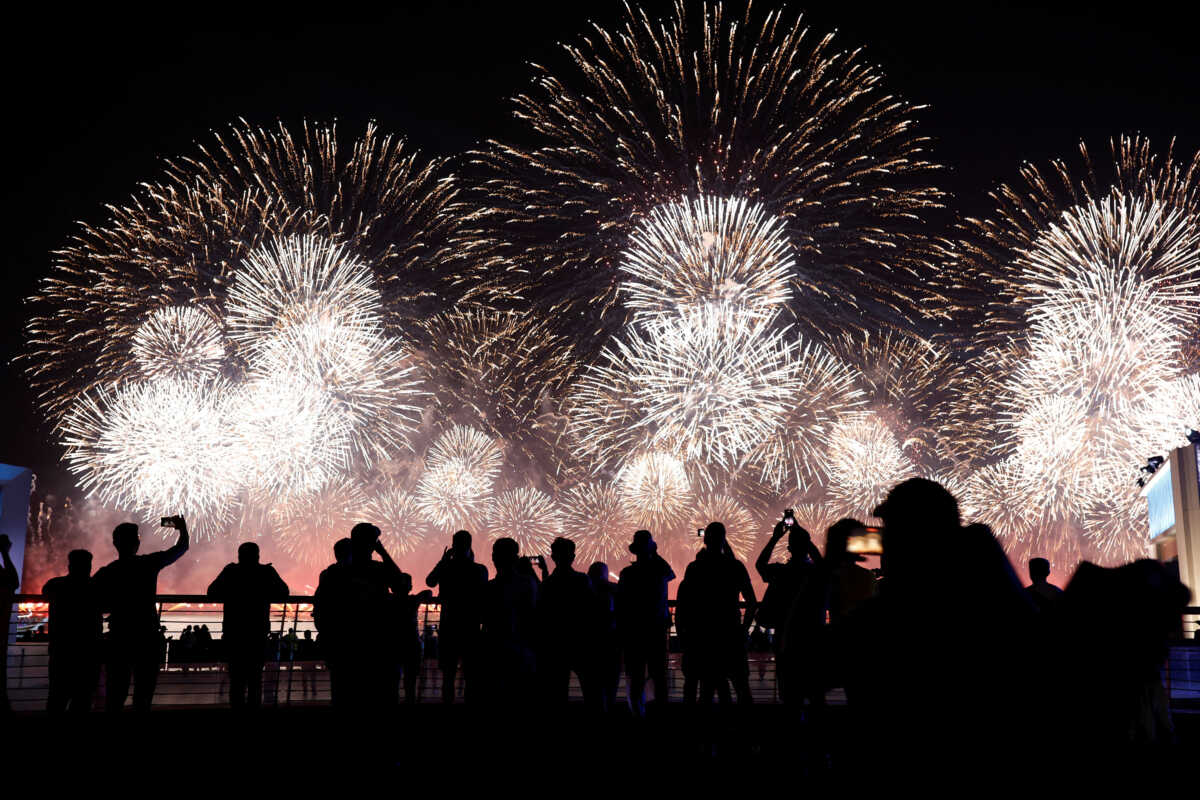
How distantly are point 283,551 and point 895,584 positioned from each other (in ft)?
242

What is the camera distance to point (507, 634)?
7.98 m

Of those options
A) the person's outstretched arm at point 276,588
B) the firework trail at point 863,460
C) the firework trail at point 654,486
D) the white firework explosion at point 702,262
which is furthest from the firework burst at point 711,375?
the person's outstretched arm at point 276,588

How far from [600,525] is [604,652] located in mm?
46579

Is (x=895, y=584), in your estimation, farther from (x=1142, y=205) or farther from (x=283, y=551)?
(x=283, y=551)

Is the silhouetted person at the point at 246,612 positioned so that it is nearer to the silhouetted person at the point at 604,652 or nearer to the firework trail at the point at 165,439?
the silhouetted person at the point at 604,652

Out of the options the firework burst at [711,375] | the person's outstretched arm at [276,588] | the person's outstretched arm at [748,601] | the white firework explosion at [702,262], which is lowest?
the person's outstretched arm at [748,601]

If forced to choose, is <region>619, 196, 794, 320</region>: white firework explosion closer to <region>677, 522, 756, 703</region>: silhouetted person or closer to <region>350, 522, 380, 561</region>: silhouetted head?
<region>677, 522, 756, 703</region>: silhouetted person

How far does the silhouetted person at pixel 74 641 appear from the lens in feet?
28.6

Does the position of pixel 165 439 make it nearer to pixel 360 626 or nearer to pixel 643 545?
pixel 643 545

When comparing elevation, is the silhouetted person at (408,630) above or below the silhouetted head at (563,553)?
below

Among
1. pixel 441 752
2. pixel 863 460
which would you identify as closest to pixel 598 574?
pixel 441 752

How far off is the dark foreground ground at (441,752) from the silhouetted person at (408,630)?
1.22 feet

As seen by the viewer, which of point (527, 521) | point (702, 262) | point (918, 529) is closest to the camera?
point (918, 529)

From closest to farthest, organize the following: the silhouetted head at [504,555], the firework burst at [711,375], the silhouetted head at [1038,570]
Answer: the silhouetted head at [504,555], the silhouetted head at [1038,570], the firework burst at [711,375]
